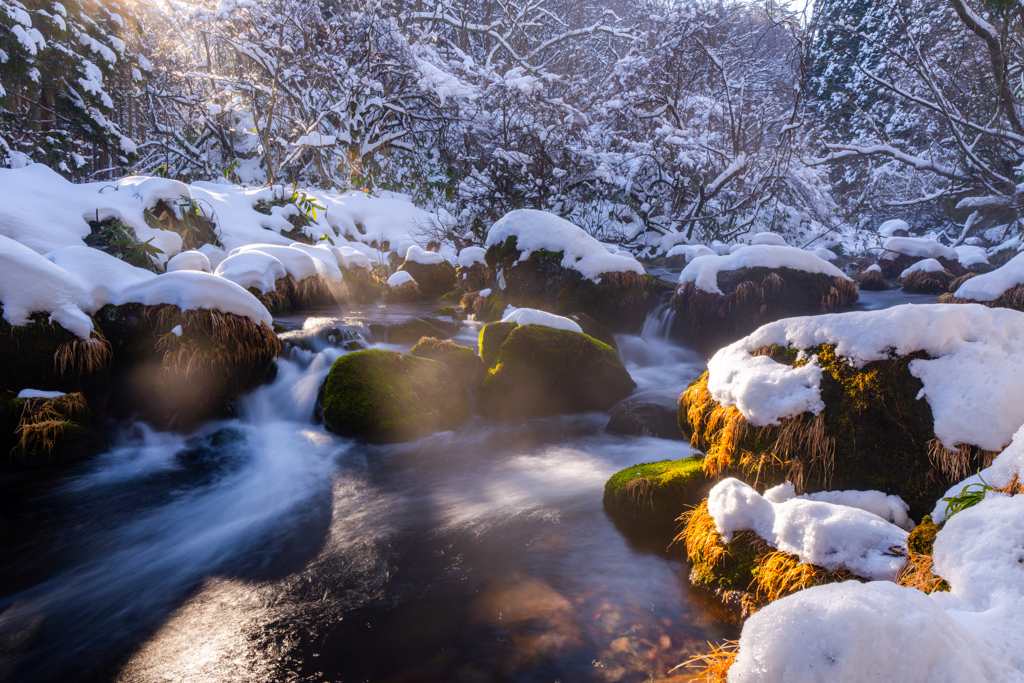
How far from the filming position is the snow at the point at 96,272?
19.4 ft

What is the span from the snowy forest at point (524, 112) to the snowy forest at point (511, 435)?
0.25 meters

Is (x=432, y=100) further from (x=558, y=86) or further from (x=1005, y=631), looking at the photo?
(x=1005, y=631)

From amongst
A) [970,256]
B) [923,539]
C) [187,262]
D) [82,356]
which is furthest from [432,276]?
[970,256]

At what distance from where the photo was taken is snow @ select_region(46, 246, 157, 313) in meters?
5.91

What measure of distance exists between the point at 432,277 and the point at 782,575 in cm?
1152

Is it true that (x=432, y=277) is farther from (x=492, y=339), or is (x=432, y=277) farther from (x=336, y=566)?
(x=336, y=566)

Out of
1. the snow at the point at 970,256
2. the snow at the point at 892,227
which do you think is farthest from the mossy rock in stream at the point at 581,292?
the snow at the point at 892,227

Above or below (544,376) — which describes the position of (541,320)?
above

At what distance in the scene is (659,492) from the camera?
385 centimetres

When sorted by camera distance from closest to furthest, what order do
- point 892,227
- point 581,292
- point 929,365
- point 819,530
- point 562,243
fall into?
point 819,530 → point 929,365 → point 581,292 → point 562,243 → point 892,227

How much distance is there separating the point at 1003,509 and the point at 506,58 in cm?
2149

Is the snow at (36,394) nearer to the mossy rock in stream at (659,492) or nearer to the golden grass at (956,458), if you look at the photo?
the mossy rock in stream at (659,492)

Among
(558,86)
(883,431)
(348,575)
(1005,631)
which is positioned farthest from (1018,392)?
(558,86)

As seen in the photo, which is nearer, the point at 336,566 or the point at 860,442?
the point at 860,442
